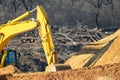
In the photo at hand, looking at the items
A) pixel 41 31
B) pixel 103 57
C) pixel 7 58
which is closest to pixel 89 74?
pixel 103 57

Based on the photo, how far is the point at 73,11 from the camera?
2104 inches

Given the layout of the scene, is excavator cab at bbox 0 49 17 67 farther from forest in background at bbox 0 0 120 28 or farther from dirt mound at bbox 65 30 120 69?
forest in background at bbox 0 0 120 28

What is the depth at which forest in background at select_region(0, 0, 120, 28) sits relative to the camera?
167ft

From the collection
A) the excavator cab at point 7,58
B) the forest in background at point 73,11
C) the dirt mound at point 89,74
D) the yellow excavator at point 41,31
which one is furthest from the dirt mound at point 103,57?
the forest in background at point 73,11

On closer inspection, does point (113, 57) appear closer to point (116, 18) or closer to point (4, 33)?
point (4, 33)

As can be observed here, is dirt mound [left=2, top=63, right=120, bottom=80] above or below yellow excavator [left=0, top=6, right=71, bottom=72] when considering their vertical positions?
below

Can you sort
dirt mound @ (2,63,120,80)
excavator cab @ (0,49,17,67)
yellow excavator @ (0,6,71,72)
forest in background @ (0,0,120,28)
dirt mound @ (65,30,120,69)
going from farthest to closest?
forest in background @ (0,0,120,28) → excavator cab @ (0,49,17,67) → dirt mound @ (65,30,120,69) → yellow excavator @ (0,6,71,72) → dirt mound @ (2,63,120,80)

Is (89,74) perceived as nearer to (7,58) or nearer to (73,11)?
(7,58)

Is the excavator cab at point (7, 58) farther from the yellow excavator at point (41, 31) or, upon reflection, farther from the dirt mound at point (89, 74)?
the dirt mound at point (89, 74)

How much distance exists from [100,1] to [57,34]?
1650 centimetres

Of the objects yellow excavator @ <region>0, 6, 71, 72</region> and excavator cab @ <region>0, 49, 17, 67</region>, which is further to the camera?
excavator cab @ <region>0, 49, 17, 67</region>

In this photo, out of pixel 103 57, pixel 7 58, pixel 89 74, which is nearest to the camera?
pixel 89 74

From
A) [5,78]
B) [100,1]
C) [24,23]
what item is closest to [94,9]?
[100,1]

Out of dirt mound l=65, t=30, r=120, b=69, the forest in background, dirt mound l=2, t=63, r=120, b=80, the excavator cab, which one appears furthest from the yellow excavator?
the forest in background
